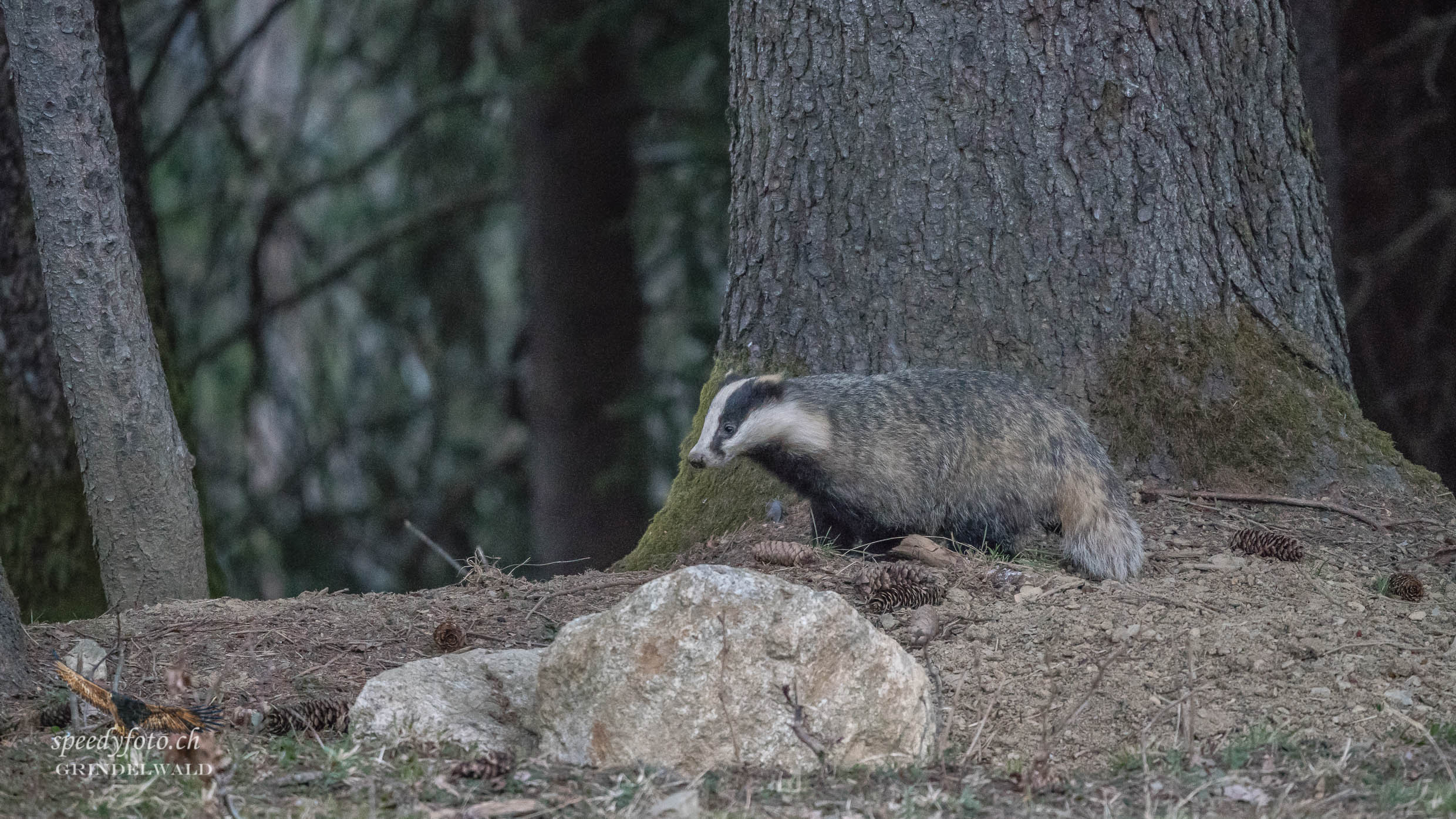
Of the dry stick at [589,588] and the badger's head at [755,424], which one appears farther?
the badger's head at [755,424]

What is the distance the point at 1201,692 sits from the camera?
365 centimetres

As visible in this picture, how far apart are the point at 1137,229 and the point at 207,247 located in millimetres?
8317

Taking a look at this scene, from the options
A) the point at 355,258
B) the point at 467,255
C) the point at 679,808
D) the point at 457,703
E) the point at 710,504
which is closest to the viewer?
the point at 679,808

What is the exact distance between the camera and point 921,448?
16.1ft

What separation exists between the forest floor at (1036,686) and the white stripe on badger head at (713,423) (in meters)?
0.37

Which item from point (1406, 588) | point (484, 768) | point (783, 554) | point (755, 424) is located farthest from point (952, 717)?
point (1406, 588)

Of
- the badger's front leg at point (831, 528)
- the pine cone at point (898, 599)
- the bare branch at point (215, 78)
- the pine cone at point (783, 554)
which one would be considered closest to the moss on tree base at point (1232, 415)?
the badger's front leg at point (831, 528)

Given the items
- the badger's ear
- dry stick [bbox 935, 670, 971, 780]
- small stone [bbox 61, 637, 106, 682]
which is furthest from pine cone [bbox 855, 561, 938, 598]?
small stone [bbox 61, 637, 106, 682]

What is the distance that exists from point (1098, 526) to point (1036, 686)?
102 centimetres

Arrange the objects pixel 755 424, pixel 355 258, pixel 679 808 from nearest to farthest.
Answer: pixel 679 808 → pixel 755 424 → pixel 355 258

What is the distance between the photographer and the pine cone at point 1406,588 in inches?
167

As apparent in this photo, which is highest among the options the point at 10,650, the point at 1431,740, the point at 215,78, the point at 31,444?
the point at 215,78

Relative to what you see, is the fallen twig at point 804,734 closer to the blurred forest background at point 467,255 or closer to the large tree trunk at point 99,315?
the large tree trunk at point 99,315

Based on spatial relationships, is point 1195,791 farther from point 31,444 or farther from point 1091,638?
point 31,444
